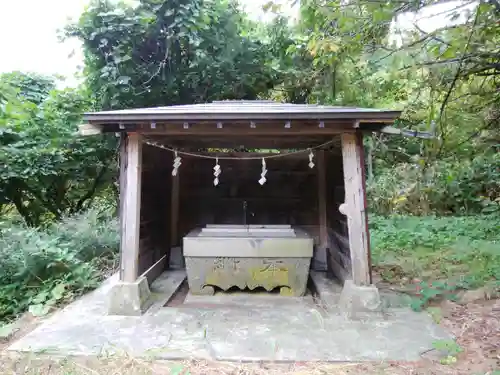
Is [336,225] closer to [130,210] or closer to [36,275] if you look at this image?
[130,210]

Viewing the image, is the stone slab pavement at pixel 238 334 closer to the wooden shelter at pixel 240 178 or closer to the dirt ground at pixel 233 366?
the dirt ground at pixel 233 366

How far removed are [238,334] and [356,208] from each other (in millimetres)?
1604

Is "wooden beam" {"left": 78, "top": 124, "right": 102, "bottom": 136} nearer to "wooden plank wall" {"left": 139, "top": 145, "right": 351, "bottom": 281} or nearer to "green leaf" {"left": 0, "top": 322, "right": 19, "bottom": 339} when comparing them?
"green leaf" {"left": 0, "top": 322, "right": 19, "bottom": 339}

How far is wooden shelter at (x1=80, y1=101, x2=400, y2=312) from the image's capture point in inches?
135

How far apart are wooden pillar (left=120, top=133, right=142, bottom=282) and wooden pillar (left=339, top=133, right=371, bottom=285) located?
80.4 inches

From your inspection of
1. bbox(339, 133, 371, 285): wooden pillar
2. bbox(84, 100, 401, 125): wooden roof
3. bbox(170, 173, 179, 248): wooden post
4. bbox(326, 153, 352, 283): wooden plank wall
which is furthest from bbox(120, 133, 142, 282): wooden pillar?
bbox(326, 153, 352, 283): wooden plank wall

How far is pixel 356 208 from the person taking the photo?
11.7 ft

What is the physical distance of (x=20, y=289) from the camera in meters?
4.12

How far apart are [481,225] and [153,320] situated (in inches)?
285

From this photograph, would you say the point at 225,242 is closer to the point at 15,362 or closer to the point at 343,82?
the point at 15,362

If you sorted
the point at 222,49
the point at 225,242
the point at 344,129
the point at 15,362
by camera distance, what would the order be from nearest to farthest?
the point at 15,362, the point at 344,129, the point at 225,242, the point at 222,49

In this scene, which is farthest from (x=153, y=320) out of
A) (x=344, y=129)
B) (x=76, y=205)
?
(x=76, y=205)

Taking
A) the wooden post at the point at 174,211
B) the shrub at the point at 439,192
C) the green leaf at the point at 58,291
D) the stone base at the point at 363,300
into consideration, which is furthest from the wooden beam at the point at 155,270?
the shrub at the point at 439,192

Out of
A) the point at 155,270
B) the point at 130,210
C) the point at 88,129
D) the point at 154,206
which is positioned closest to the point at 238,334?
the point at 130,210
